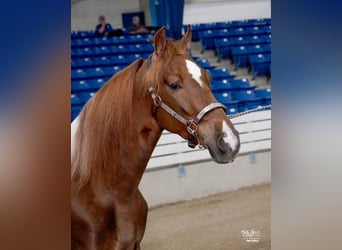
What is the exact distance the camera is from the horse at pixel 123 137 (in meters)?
1.78

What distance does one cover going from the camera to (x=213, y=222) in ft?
9.27

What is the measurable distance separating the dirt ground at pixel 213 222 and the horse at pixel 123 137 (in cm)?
64

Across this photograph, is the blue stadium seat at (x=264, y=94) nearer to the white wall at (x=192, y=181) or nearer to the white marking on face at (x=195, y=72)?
the white wall at (x=192, y=181)

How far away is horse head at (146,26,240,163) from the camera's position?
68.4 inches

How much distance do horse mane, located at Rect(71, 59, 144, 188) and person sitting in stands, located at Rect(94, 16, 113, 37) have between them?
5.03ft

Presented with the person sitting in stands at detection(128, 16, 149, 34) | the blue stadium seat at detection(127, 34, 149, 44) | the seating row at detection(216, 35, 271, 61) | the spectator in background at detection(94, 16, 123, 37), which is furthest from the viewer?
the spectator in background at detection(94, 16, 123, 37)

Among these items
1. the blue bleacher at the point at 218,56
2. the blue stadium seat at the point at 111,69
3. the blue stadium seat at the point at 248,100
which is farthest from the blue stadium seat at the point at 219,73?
the blue stadium seat at the point at 111,69

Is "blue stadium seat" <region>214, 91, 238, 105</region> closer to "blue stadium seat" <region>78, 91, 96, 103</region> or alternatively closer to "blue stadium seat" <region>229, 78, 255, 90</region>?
"blue stadium seat" <region>229, 78, 255, 90</region>

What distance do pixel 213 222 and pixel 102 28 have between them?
134cm

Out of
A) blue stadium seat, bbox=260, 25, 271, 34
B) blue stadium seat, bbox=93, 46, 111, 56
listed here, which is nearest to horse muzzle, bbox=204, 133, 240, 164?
blue stadium seat, bbox=260, 25, 271, 34
